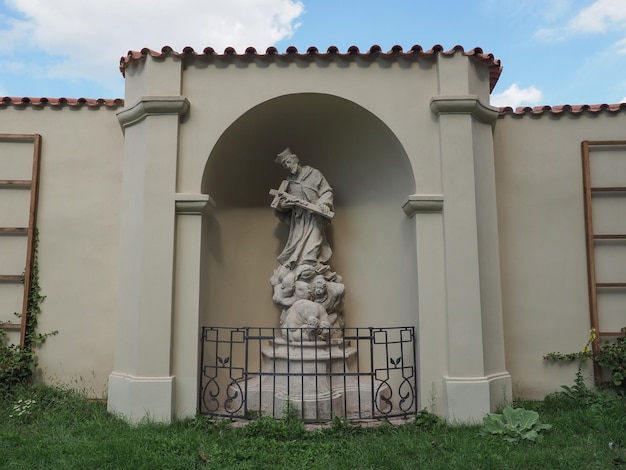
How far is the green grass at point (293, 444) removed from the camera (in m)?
3.69

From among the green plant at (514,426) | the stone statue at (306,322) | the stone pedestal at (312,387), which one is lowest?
the green plant at (514,426)

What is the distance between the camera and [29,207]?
18.6ft

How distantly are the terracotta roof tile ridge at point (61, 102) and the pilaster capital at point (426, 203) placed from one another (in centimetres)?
373

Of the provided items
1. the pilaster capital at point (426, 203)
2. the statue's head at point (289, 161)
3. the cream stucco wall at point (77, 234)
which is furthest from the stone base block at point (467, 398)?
the cream stucco wall at point (77, 234)

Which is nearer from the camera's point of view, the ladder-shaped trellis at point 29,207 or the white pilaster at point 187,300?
the white pilaster at point 187,300

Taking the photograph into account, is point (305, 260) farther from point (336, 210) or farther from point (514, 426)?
point (514, 426)

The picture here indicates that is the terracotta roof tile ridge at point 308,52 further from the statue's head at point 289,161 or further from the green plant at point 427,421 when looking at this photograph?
the green plant at point 427,421

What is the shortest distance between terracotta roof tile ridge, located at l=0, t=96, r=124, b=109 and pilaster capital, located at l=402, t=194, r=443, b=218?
3.73 metres

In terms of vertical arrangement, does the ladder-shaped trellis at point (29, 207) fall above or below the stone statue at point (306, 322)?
above

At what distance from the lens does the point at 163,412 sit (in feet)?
15.4

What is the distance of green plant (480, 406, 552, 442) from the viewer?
4.17 m

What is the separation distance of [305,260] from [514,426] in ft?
8.91

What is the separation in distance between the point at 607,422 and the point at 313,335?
289 centimetres

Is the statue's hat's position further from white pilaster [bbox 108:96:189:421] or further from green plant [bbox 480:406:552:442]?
green plant [bbox 480:406:552:442]
